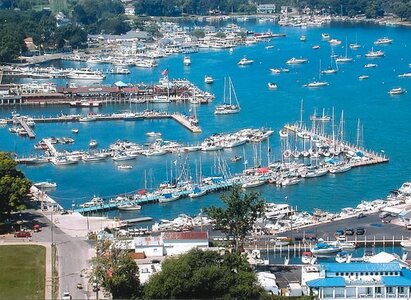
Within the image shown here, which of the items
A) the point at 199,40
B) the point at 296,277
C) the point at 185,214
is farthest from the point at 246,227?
the point at 199,40

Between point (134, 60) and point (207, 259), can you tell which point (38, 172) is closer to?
point (207, 259)

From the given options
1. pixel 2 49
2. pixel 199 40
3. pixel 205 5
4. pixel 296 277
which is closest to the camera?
pixel 296 277

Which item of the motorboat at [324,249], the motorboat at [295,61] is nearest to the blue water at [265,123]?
the motorboat at [295,61]

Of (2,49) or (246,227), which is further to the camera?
(2,49)

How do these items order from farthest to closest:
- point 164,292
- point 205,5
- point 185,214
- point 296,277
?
point 205,5 → point 185,214 → point 296,277 → point 164,292

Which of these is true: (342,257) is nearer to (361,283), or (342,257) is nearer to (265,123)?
(361,283)

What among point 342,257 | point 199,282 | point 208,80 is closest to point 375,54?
point 208,80
